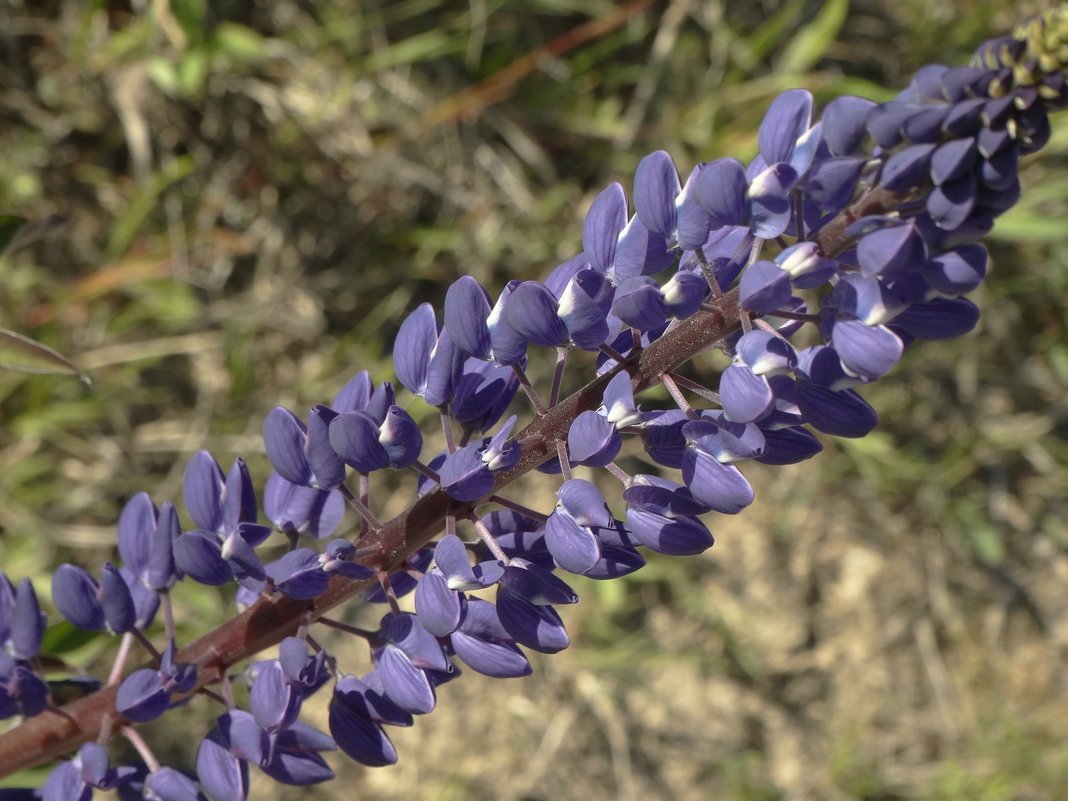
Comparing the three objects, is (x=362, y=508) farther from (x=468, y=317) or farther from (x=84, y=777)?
(x=84, y=777)

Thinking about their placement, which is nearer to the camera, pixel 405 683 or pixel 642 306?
pixel 642 306

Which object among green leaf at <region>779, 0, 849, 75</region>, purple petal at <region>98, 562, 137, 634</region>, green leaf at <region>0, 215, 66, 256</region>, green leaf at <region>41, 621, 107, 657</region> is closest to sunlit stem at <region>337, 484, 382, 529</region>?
purple petal at <region>98, 562, 137, 634</region>

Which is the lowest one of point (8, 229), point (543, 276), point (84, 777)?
point (84, 777)

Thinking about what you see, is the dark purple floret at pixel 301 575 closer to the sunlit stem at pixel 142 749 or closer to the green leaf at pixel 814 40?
the sunlit stem at pixel 142 749

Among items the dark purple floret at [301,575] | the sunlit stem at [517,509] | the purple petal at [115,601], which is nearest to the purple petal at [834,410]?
the sunlit stem at [517,509]

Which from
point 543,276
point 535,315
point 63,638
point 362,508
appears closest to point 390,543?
point 362,508
